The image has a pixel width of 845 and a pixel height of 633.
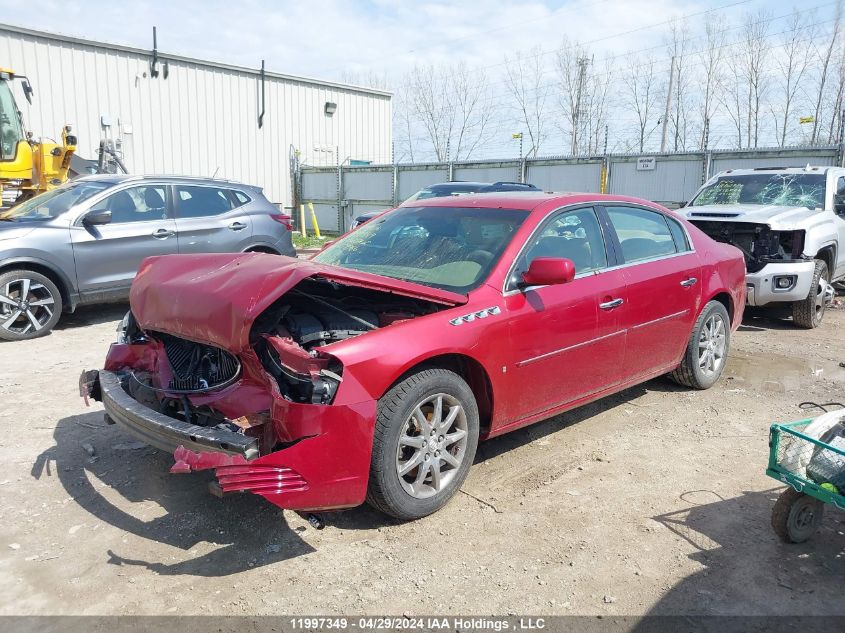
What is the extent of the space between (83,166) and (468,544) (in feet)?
46.5

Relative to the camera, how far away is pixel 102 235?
304 inches

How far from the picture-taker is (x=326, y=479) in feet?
10.1

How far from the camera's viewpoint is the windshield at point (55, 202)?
7.66m

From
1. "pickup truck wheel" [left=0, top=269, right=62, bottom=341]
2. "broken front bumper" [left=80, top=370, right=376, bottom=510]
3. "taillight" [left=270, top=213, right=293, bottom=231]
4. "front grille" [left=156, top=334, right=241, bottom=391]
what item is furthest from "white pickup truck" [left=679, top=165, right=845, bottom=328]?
"pickup truck wheel" [left=0, top=269, right=62, bottom=341]

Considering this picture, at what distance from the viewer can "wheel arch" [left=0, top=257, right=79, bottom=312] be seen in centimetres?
720

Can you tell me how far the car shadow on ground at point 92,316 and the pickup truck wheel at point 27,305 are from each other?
54 centimetres

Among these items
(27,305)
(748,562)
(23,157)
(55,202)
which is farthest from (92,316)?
(748,562)

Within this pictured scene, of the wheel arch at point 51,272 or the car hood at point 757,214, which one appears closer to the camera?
the wheel arch at point 51,272

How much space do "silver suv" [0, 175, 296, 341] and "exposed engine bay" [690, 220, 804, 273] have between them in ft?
19.0

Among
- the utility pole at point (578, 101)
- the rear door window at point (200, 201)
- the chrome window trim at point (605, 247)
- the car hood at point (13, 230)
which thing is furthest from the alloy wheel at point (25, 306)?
the utility pole at point (578, 101)

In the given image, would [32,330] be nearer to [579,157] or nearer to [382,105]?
[579,157]

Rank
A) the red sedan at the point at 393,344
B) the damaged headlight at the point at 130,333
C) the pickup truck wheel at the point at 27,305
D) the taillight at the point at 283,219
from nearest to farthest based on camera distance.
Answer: the red sedan at the point at 393,344, the damaged headlight at the point at 130,333, the pickup truck wheel at the point at 27,305, the taillight at the point at 283,219

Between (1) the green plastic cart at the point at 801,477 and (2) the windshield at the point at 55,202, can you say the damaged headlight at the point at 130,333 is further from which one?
(2) the windshield at the point at 55,202

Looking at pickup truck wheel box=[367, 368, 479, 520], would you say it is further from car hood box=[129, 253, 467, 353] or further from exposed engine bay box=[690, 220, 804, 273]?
exposed engine bay box=[690, 220, 804, 273]
